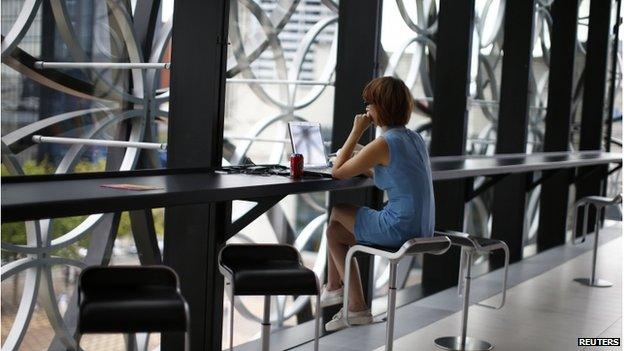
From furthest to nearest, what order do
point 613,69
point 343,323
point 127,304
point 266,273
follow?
1. point 613,69
2. point 343,323
3. point 266,273
4. point 127,304

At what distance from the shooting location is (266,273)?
2.61m

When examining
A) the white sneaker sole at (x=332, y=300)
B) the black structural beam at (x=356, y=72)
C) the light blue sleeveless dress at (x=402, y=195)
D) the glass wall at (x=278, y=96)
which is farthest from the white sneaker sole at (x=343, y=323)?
the glass wall at (x=278, y=96)

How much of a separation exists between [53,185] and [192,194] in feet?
1.46

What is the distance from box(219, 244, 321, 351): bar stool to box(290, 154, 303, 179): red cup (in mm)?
487

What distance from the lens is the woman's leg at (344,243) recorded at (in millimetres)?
3412

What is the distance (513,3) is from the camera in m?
6.44

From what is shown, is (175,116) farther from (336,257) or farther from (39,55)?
(39,55)

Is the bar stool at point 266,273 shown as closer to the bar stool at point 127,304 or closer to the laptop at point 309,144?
the bar stool at point 127,304

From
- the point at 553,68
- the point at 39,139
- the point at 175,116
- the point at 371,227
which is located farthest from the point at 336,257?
the point at 553,68

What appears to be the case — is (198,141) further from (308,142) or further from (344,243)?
(344,243)

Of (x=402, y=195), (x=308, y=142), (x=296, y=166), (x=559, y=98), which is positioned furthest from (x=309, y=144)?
(x=559, y=98)

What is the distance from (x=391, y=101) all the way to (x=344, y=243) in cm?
62

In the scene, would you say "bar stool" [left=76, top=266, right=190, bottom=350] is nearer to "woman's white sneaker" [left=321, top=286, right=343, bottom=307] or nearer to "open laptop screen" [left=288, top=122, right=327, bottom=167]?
"woman's white sneaker" [left=321, top=286, right=343, bottom=307]

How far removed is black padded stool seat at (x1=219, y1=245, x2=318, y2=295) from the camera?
258cm
